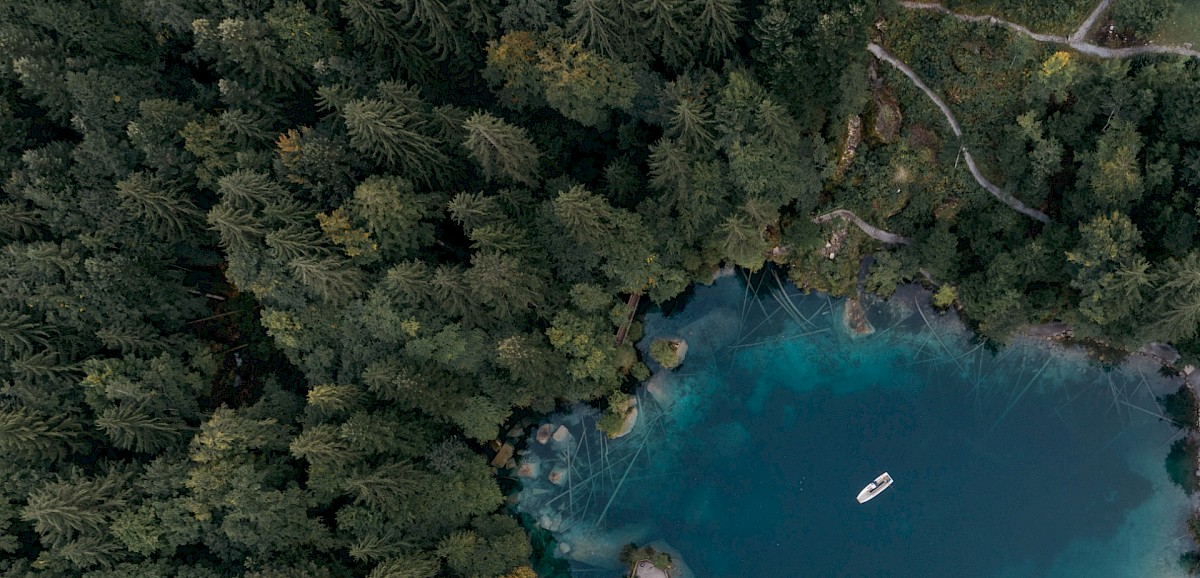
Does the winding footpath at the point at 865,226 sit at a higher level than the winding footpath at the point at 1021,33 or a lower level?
lower

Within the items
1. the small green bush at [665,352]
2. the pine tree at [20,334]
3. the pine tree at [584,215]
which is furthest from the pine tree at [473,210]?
the pine tree at [20,334]

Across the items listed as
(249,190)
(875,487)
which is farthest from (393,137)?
(875,487)

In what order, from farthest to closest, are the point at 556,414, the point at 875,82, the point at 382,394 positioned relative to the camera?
the point at 556,414 < the point at 875,82 < the point at 382,394

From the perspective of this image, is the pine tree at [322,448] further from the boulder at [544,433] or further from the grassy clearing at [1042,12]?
the grassy clearing at [1042,12]

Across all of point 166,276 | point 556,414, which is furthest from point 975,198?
point 166,276

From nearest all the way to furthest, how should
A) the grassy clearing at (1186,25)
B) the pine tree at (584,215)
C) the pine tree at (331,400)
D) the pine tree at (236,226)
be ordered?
the pine tree at (236,226) → the pine tree at (584,215) → the pine tree at (331,400) → the grassy clearing at (1186,25)

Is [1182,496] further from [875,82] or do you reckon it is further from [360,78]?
[360,78]

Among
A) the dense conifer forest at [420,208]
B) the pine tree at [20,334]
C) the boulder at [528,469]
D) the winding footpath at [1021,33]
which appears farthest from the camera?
the boulder at [528,469]
